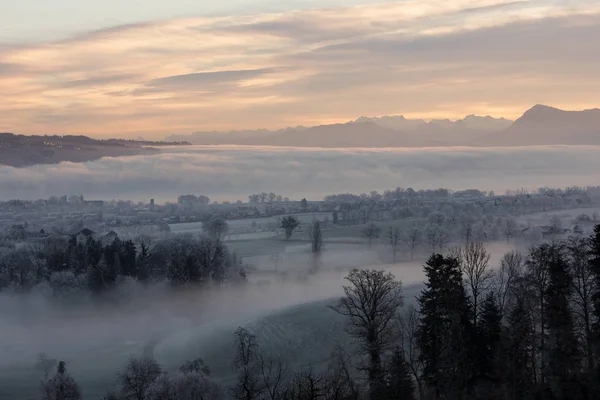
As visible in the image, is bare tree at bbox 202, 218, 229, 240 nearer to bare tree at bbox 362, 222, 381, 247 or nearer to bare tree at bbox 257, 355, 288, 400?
bare tree at bbox 362, 222, 381, 247

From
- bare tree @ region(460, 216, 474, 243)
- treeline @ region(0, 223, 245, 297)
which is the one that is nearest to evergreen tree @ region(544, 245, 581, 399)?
treeline @ region(0, 223, 245, 297)

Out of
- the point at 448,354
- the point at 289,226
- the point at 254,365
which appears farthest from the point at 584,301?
the point at 289,226

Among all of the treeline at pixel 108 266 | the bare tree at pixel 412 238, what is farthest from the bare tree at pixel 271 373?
the bare tree at pixel 412 238

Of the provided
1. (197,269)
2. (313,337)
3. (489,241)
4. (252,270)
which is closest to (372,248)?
(489,241)

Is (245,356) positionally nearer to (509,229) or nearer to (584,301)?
(584,301)

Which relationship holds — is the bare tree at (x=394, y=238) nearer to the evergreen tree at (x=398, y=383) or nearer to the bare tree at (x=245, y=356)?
the bare tree at (x=245, y=356)
